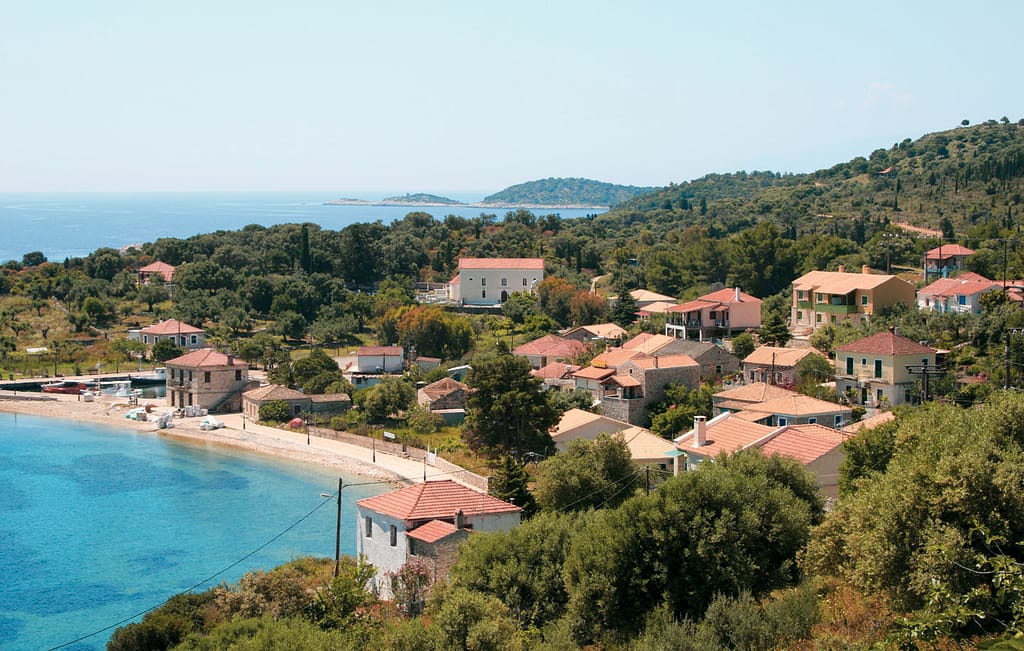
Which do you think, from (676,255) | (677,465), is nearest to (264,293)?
(676,255)

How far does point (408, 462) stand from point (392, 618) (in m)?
14.8

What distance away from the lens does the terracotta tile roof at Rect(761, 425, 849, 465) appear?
21.1 m

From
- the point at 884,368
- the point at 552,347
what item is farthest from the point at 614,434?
the point at 552,347

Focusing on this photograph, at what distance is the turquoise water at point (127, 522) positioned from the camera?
2205cm

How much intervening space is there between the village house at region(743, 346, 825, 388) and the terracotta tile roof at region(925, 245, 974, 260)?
52.1ft

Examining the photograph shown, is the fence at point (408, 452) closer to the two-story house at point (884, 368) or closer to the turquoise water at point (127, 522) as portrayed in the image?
the turquoise water at point (127, 522)

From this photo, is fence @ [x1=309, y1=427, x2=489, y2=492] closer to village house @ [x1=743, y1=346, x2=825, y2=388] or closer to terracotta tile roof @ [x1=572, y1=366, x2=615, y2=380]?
terracotta tile roof @ [x1=572, y1=366, x2=615, y2=380]

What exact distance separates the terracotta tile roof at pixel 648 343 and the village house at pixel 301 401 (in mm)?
10418

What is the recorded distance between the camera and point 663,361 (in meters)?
32.2

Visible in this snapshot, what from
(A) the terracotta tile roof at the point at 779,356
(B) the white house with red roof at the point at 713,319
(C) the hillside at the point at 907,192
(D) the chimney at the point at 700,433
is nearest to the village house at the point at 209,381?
(B) the white house with red roof at the point at 713,319

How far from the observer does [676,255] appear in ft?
188

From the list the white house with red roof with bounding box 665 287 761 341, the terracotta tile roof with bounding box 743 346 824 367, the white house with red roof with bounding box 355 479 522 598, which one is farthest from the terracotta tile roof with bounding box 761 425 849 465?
the white house with red roof with bounding box 665 287 761 341

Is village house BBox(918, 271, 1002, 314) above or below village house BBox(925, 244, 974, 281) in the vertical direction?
below

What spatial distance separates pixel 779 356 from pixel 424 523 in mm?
16840
